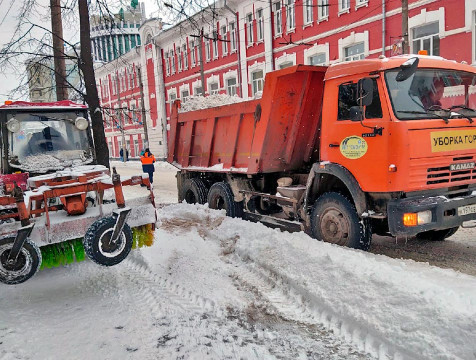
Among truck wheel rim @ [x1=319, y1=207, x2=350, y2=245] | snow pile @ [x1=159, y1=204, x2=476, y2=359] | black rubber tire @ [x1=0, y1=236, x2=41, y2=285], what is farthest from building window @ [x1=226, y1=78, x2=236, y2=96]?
black rubber tire @ [x1=0, y1=236, x2=41, y2=285]

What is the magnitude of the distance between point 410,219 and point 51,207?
4246 mm

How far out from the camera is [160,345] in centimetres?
313

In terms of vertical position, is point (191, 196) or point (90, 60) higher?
Answer: point (90, 60)

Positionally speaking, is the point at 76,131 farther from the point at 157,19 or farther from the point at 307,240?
the point at 307,240

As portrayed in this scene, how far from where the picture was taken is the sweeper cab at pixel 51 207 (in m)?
4.04

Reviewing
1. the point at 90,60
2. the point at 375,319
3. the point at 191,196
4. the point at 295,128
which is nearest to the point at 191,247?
the point at 295,128

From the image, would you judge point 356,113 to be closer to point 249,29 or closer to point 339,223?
point 339,223

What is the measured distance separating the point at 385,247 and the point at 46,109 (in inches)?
226

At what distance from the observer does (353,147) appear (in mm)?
5031

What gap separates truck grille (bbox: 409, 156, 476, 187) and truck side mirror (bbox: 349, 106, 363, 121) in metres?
0.87

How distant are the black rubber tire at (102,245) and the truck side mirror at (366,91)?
3.20m

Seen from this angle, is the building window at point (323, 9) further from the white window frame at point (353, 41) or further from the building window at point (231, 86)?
the building window at point (231, 86)

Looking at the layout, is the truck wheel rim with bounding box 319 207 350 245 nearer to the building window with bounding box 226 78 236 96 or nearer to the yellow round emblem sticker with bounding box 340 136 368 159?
the yellow round emblem sticker with bounding box 340 136 368 159

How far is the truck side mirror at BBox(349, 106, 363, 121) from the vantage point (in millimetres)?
4867
